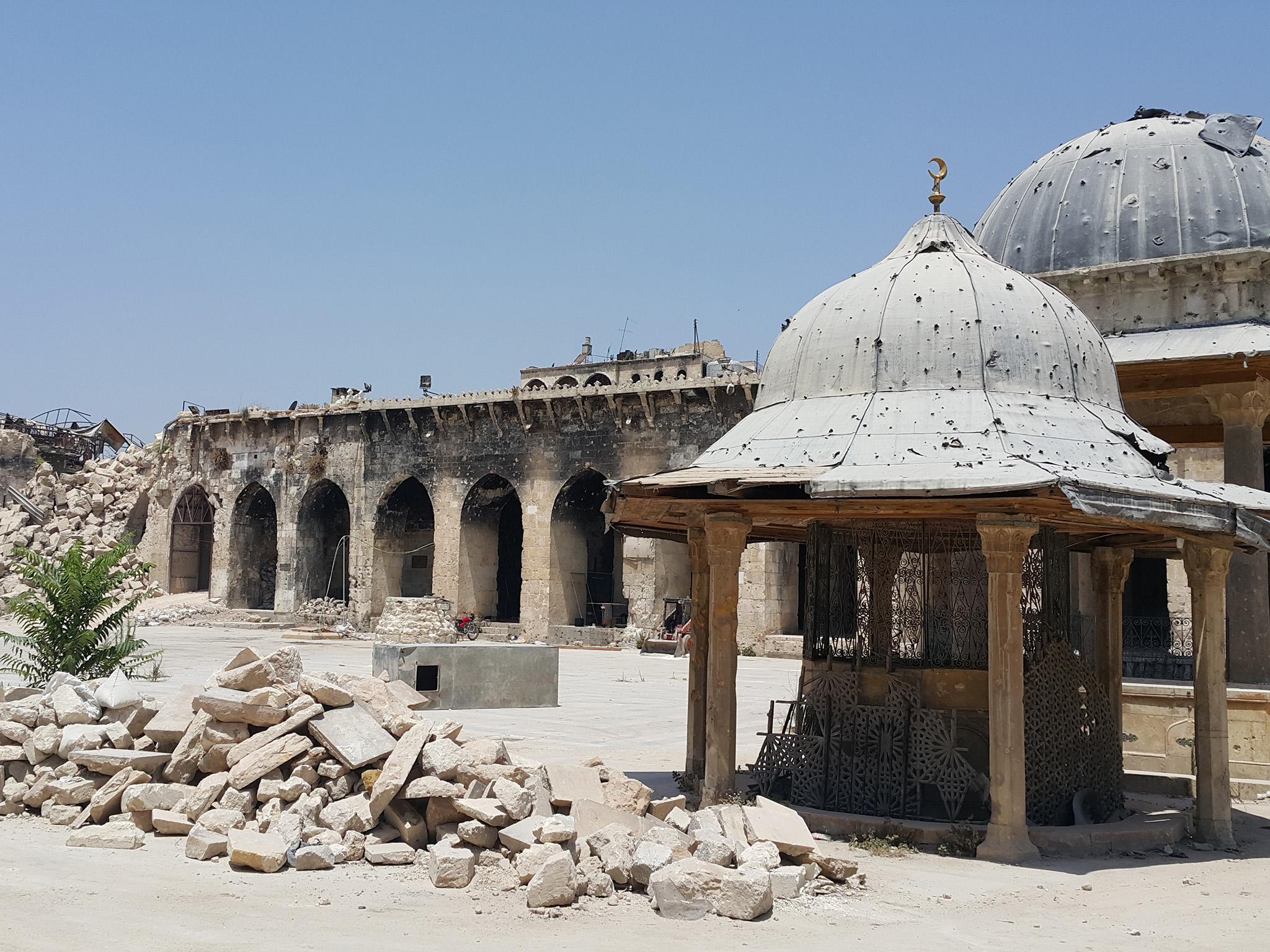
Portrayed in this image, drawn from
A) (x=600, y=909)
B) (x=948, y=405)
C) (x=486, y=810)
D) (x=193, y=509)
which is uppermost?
(x=193, y=509)

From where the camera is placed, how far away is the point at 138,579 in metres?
36.2

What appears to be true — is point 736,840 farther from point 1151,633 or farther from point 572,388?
point 572,388

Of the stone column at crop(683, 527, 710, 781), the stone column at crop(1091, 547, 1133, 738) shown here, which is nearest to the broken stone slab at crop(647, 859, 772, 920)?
the stone column at crop(683, 527, 710, 781)

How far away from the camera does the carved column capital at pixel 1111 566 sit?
28.2ft

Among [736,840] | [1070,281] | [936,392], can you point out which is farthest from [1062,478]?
[1070,281]

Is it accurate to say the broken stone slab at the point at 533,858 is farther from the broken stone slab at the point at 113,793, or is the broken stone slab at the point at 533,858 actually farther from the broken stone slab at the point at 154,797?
the broken stone slab at the point at 113,793

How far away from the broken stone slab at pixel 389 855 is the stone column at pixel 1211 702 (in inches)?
184

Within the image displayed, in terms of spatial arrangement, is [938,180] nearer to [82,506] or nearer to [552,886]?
[552,886]

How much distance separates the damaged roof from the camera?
6.48 m

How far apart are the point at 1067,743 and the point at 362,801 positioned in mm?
4222

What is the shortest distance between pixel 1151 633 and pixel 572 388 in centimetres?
1420

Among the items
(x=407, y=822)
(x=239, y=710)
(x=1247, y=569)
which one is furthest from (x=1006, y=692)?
(x=1247, y=569)

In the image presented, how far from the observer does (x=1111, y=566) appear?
8.70 metres

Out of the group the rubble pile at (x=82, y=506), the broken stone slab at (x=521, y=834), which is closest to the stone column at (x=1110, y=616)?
the broken stone slab at (x=521, y=834)
